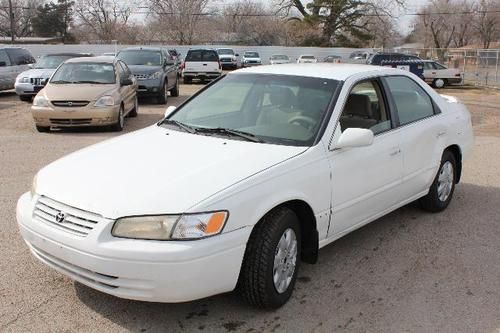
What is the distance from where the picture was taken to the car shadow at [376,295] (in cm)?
342

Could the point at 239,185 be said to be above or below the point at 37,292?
above

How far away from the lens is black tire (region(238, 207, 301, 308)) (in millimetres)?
3328

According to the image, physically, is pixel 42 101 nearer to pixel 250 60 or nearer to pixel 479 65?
pixel 479 65

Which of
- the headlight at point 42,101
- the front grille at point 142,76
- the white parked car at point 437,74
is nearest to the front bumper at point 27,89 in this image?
the front grille at point 142,76

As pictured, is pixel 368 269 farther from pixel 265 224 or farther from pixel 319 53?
pixel 319 53

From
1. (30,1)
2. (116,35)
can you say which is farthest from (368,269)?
(30,1)

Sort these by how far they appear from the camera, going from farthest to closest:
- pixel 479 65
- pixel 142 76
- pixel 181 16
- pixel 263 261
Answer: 1. pixel 181 16
2. pixel 479 65
3. pixel 142 76
4. pixel 263 261

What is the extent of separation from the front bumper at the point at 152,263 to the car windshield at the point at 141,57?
47.4 ft

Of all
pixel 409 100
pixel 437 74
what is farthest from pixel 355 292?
pixel 437 74

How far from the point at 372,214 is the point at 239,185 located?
1652 millimetres

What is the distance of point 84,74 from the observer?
11.7 meters

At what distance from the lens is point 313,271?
166 inches

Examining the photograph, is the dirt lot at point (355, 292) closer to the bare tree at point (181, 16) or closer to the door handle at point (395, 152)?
the door handle at point (395, 152)

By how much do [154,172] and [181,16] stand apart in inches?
2363
